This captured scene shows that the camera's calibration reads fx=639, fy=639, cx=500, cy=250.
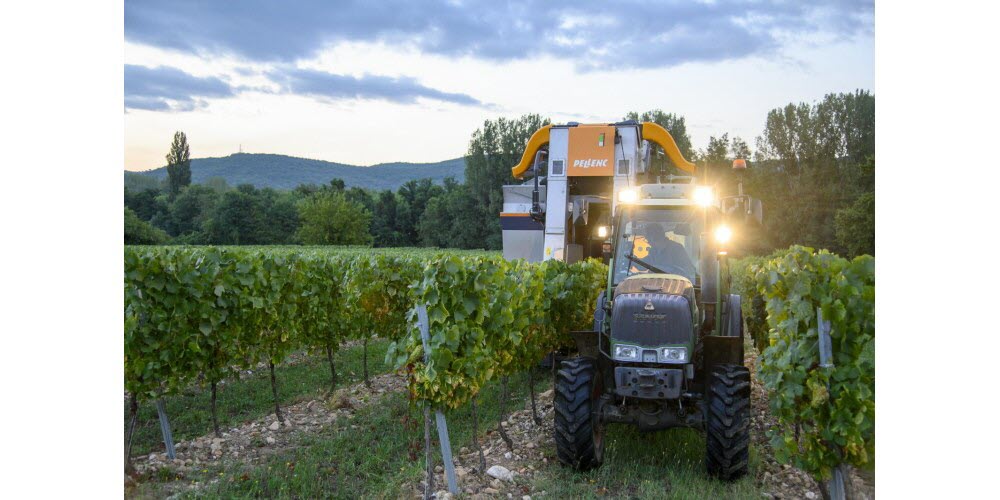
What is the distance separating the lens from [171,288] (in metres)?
5.20

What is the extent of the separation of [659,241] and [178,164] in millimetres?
3789

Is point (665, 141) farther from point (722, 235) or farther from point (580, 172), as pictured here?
point (722, 235)

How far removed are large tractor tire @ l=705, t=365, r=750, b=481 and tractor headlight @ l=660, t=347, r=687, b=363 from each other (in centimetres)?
26

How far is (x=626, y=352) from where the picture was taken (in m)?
4.63

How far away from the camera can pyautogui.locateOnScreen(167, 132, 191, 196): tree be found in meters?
Result: 4.48

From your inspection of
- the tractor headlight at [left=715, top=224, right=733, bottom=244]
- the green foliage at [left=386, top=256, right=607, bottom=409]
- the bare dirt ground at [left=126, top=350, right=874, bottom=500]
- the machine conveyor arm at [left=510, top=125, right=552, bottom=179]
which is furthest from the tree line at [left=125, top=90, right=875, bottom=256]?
the green foliage at [left=386, top=256, right=607, bottom=409]

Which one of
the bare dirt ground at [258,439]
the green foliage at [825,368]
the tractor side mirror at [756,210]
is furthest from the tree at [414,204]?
the green foliage at [825,368]

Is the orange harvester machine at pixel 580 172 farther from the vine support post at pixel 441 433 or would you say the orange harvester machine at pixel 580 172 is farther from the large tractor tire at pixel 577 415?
the vine support post at pixel 441 433

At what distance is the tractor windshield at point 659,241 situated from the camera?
5.25 metres

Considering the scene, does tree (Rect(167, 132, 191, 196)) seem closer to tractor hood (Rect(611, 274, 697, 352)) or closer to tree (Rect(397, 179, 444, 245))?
tractor hood (Rect(611, 274, 697, 352))

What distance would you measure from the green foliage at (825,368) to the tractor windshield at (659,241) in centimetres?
134

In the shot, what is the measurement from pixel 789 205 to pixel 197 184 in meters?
4.62

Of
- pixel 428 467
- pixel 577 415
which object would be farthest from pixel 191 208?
pixel 577 415
